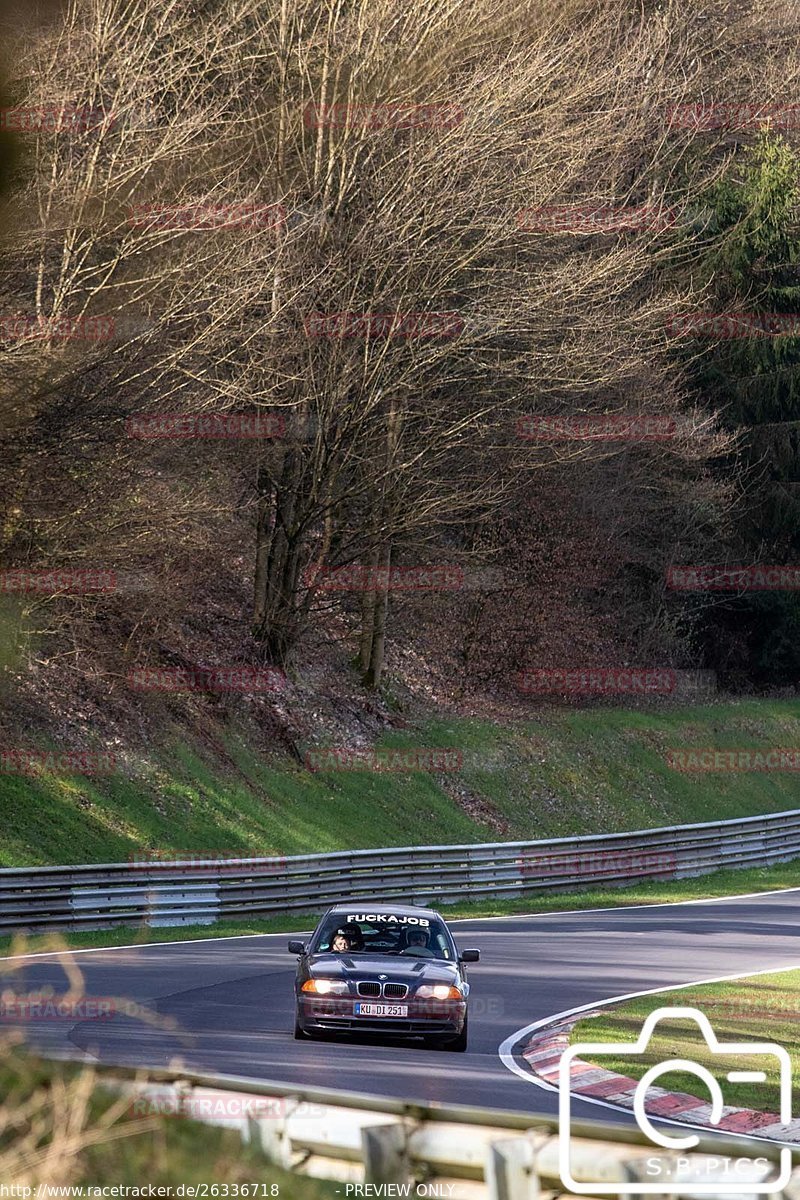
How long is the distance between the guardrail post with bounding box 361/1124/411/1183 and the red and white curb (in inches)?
244

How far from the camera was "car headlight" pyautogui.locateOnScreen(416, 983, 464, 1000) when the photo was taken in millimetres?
14289

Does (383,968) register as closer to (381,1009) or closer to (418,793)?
(381,1009)

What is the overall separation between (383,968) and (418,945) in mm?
794

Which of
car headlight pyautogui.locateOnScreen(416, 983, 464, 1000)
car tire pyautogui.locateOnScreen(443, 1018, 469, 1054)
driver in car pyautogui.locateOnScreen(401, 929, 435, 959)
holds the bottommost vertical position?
car tire pyautogui.locateOnScreen(443, 1018, 469, 1054)

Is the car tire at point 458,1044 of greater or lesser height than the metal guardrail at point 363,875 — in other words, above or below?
below

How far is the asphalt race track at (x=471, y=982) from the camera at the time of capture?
12.3 meters

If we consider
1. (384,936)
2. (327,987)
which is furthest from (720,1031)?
(327,987)

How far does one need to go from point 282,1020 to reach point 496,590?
29477 mm

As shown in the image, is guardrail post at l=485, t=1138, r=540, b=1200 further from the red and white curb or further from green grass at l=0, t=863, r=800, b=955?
green grass at l=0, t=863, r=800, b=955

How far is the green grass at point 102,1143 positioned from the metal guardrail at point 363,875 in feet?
55.9

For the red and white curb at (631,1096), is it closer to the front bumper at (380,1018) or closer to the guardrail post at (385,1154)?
the front bumper at (380,1018)

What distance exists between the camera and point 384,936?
15430 mm

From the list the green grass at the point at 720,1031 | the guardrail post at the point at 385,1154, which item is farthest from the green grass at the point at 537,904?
the guardrail post at the point at 385,1154

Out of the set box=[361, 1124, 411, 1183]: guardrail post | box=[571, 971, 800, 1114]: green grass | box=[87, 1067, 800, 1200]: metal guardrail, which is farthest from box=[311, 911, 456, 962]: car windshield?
box=[361, 1124, 411, 1183]: guardrail post
